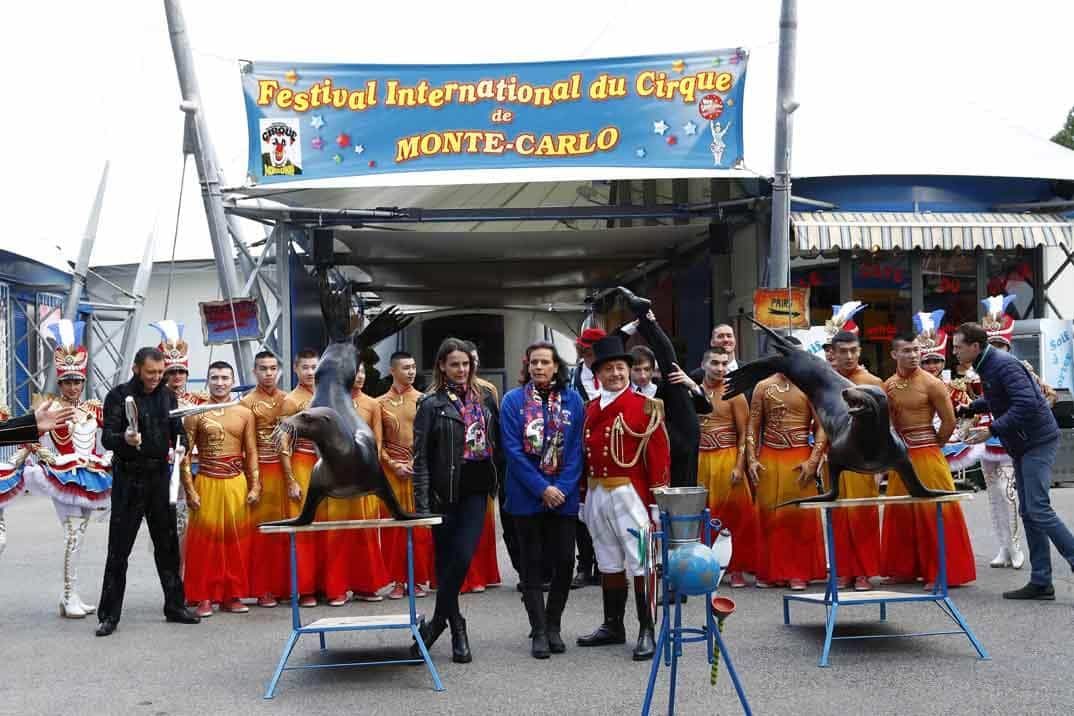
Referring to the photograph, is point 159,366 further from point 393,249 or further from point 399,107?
point 393,249

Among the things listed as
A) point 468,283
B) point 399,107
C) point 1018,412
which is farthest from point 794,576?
point 468,283

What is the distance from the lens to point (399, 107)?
42.9 feet

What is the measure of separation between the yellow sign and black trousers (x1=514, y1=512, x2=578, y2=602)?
5.38 m

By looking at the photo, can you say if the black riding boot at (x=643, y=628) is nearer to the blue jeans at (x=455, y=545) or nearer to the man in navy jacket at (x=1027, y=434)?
the blue jeans at (x=455, y=545)

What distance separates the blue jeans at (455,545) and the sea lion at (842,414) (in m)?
1.64

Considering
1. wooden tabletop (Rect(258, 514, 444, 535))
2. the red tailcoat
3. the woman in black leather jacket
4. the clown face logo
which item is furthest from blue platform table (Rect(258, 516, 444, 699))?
the clown face logo

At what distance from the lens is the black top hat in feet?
22.2

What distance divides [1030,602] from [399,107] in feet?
25.9

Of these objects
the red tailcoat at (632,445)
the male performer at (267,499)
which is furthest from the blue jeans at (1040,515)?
the male performer at (267,499)

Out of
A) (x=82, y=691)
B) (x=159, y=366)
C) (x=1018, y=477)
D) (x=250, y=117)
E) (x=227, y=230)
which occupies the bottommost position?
(x=82, y=691)

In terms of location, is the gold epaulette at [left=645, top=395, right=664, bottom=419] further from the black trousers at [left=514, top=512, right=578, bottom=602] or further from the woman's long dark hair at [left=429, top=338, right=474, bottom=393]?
the woman's long dark hair at [left=429, top=338, right=474, bottom=393]

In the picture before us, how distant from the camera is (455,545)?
679 cm

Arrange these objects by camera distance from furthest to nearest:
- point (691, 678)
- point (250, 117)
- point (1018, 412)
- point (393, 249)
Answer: point (393, 249)
point (250, 117)
point (1018, 412)
point (691, 678)

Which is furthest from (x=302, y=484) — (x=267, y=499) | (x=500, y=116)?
(x=500, y=116)
